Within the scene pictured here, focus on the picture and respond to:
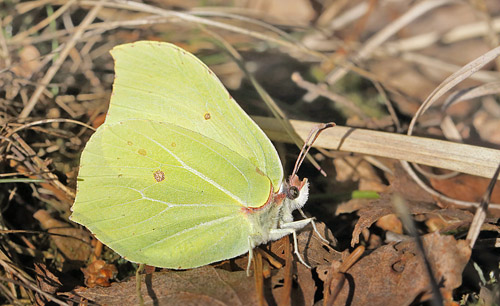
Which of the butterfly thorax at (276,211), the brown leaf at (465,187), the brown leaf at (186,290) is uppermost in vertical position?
the brown leaf at (465,187)

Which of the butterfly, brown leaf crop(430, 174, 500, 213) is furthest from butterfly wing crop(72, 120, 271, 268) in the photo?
brown leaf crop(430, 174, 500, 213)

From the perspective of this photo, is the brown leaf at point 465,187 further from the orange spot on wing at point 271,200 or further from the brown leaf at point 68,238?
the brown leaf at point 68,238

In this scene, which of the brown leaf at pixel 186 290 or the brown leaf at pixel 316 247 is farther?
the brown leaf at pixel 316 247

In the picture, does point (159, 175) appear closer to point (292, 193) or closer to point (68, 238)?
point (292, 193)

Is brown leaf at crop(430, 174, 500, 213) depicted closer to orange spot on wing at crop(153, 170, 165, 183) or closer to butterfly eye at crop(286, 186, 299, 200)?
butterfly eye at crop(286, 186, 299, 200)

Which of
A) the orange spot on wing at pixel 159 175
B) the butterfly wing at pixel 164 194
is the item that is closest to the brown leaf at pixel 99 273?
the butterfly wing at pixel 164 194

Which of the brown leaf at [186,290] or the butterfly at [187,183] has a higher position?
the butterfly at [187,183]
